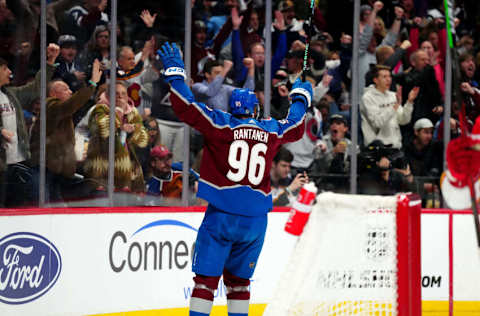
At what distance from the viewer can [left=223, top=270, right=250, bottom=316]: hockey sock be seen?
477cm

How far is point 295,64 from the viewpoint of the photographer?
7.34m

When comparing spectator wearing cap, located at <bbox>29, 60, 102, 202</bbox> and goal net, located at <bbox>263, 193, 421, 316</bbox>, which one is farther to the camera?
spectator wearing cap, located at <bbox>29, 60, 102, 202</bbox>

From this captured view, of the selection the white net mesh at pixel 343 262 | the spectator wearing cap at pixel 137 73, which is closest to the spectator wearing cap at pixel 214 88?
the spectator wearing cap at pixel 137 73

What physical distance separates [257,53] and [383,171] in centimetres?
155

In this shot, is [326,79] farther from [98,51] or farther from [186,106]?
[186,106]

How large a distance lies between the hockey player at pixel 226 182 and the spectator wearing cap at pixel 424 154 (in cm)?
320

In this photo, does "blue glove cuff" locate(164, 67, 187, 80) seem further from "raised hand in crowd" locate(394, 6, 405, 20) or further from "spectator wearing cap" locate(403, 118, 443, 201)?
"raised hand in crowd" locate(394, 6, 405, 20)

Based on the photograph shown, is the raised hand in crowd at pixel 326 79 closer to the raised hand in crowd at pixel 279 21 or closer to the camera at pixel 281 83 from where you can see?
the camera at pixel 281 83

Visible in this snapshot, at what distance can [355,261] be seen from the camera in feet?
12.2

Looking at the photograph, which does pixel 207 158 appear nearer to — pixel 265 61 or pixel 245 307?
pixel 245 307

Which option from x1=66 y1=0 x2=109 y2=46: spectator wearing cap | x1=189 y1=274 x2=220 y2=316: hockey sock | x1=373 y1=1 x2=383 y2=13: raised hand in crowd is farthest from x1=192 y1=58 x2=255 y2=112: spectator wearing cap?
x1=189 y1=274 x2=220 y2=316: hockey sock

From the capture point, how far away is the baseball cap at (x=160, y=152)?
6.58 metres

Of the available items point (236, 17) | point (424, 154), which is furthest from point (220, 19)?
point (424, 154)

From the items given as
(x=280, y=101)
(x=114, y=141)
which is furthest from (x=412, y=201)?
(x=280, y=101)
